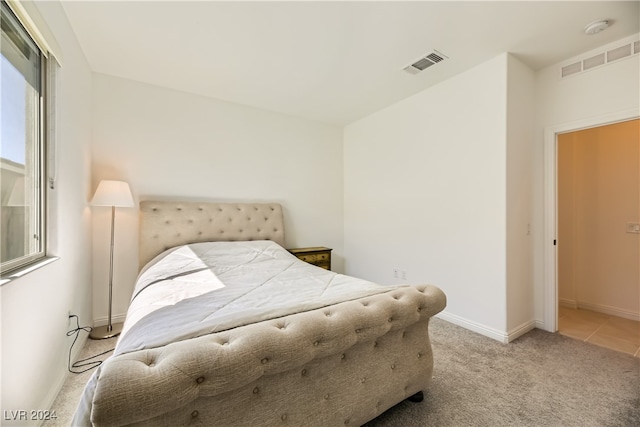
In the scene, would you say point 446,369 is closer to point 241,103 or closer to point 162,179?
point 162,179

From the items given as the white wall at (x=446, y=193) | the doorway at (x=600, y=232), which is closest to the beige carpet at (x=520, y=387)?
the white wall at (x=446, y=193)

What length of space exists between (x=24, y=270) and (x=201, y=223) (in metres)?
1.80

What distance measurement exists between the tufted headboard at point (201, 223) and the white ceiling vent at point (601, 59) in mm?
3469

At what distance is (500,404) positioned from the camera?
65.4 inches

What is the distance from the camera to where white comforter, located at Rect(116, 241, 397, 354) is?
1187mm

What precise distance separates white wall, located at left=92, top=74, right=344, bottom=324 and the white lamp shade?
0.39m

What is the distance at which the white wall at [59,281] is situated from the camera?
1277mm

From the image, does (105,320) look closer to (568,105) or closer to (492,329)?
(492,329)

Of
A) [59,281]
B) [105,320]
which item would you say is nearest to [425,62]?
[59,281]

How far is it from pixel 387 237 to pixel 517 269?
152 centimetres

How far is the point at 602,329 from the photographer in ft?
8.92

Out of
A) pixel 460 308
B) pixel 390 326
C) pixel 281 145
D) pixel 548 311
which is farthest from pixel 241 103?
pixel 548 311

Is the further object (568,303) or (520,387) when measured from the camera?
(568,303)

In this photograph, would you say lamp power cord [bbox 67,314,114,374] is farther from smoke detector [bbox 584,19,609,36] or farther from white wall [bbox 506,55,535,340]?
smoke detector [bbox 584,19,609,36]
